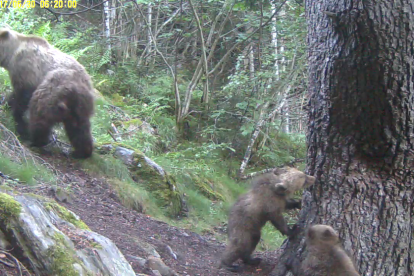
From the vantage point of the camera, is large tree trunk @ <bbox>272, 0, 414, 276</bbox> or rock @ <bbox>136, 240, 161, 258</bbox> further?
rock @ <bbox>136, 240, 161, 258</bbox>

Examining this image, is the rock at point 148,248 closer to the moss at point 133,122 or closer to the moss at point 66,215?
the moss at point 66,215

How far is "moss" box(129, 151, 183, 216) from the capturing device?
27.9ft

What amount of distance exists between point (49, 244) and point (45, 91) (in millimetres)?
4321

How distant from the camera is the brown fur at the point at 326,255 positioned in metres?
4.69

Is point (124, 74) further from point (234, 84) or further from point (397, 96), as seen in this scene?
point (397, 96)

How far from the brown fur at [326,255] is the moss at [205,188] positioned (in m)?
5.06

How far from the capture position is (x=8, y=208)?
3.71 meters

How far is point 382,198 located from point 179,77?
12.1 metres

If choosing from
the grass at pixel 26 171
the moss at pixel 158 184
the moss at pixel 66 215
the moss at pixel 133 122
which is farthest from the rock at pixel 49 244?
the moss at pixel 133 122

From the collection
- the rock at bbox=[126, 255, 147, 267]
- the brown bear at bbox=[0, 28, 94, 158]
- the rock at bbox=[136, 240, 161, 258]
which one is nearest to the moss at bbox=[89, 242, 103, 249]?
the rock at bbox=[126, 255, 147, 267]

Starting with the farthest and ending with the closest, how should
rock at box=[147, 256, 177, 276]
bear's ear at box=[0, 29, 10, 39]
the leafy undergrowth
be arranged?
the leafy undergrowth
bear's ear at box=[0, 29, 10, 39]
rock at box=[147, 256, 177, 276]

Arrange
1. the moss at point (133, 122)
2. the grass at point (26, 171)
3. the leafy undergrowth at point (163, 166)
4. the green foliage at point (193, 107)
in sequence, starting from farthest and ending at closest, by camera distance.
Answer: the moss at point (133, 122)
the green foliage at point (193, 107)
the leafy undergrowth at point (163, 166)
the grass at point (26, 171)

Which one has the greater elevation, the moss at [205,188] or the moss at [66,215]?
the moss at [66,215]

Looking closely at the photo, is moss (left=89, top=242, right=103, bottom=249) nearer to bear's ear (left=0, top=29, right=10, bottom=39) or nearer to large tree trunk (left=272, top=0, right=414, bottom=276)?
large tree trunk (left=272, top=0, right=414, bottom=276)
